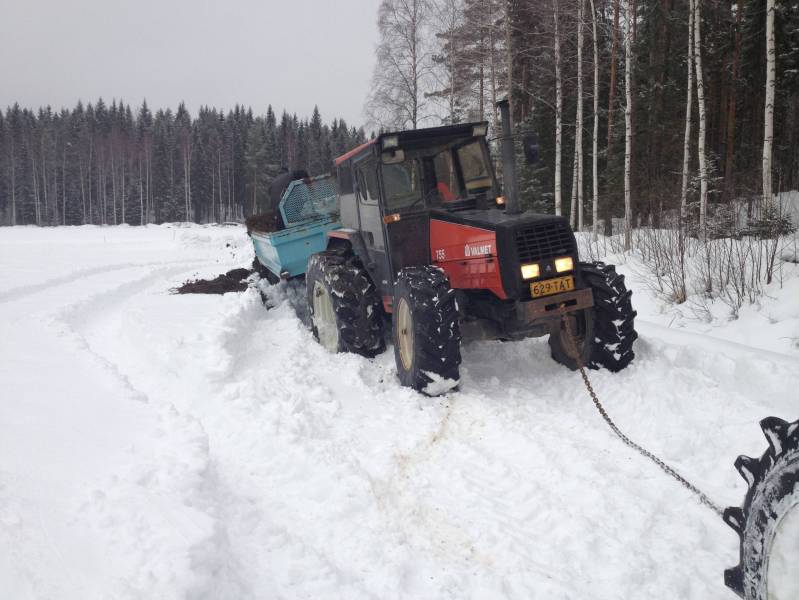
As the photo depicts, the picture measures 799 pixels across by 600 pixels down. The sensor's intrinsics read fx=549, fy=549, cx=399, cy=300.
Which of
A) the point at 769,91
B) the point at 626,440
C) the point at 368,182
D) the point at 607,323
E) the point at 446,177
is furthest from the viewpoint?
the point at 769,91

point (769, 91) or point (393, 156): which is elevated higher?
point (769, 91)

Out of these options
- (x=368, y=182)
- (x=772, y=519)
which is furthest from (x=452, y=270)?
(x=772, y=519)

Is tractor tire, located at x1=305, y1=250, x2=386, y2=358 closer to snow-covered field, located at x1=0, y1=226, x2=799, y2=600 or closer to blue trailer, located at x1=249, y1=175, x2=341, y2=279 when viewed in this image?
snow-covered field, located at x1=0, y1=226, x2=799, y2=600

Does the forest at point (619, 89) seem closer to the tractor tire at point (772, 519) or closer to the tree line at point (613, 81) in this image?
the tree line at point (613, 81)

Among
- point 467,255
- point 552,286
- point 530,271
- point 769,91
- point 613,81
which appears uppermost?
point 613,81

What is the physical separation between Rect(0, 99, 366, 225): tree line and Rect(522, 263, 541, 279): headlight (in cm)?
5033

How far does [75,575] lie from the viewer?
219 cm

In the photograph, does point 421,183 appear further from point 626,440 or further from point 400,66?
point 400,66

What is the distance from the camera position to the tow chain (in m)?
3.05

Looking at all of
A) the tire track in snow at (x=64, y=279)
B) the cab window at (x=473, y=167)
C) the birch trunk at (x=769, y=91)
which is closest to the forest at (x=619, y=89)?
the birch trunk at (x=769, y=91)

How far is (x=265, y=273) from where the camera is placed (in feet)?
35.1

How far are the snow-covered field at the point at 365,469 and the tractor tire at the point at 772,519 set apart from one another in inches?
23.7

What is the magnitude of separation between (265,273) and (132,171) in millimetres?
55836

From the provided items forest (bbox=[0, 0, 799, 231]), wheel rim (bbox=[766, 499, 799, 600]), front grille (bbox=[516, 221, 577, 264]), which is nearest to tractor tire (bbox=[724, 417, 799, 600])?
wheel rim (bbox=[766, 499, 799, 600])
